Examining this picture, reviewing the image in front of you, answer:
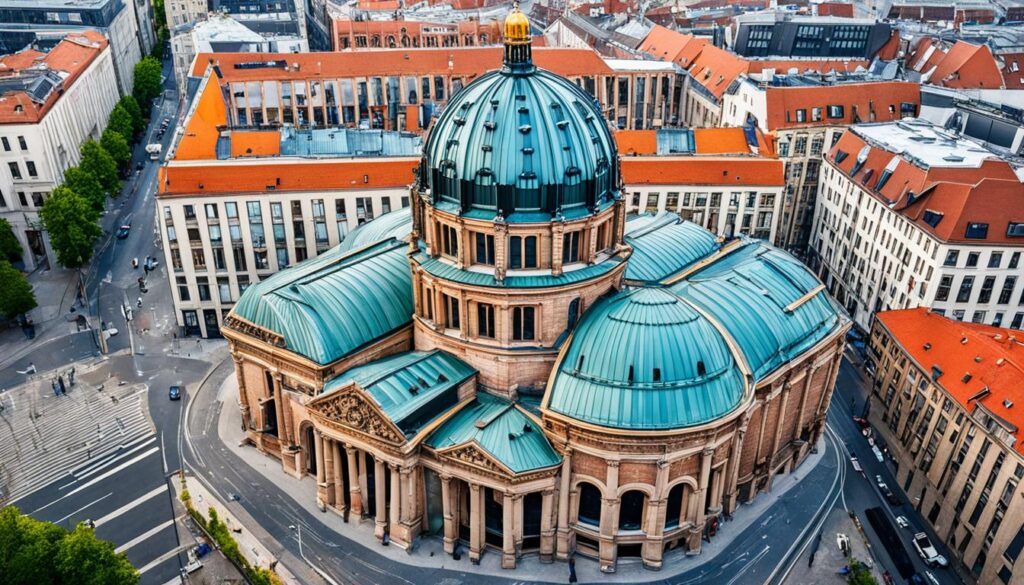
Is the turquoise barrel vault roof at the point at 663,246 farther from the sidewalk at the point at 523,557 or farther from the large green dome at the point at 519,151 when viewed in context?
the sidewalk at the point at 523,557

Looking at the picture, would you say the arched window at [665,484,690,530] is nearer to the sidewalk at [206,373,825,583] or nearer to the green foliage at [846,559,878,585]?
the sidewalk at [206,373,825,583]

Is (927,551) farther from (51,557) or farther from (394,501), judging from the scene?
(51,557)

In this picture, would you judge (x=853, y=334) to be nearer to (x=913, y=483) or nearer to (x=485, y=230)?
(x=913, y=483)

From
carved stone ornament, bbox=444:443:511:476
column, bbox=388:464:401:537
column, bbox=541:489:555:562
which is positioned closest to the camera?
carved stone ornament, bbox=444:443:511:476

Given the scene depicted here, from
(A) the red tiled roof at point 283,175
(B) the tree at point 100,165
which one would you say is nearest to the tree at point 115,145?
(B) the tree at point 100,165

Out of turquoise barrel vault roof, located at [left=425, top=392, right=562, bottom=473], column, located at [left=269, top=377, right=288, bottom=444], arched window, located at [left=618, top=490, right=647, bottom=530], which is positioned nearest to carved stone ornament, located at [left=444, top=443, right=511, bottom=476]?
turquoise barrel vault roof, located at [left=425, top=392, right=562, bottom=473]

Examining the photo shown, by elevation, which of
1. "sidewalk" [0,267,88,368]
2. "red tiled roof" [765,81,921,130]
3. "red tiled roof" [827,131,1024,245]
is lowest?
"sidewalk" [0,267,88,368]
